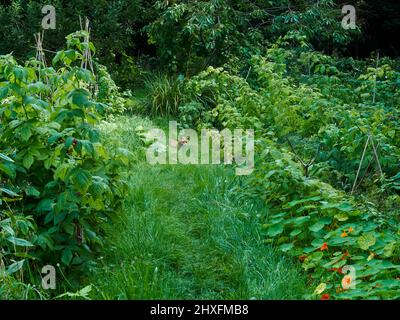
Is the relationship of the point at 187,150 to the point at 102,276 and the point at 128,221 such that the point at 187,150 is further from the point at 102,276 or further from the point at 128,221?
the point at 102,276

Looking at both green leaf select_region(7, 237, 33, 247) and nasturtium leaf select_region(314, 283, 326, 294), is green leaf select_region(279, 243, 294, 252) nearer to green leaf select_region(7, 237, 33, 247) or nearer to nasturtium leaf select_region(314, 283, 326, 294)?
nasturtium leaf select_region(314, 283, 326, 294)

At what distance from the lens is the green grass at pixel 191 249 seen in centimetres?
379

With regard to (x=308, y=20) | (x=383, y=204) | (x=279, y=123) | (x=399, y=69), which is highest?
(x=308, y=20)

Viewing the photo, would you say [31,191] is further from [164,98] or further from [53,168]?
[164,98]

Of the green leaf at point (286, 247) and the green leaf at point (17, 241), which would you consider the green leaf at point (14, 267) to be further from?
the green leaf at point (286, 247)

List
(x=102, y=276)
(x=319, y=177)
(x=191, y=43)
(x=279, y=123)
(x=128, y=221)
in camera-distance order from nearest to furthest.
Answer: (x=102, y=276) → (x=128, y=221) → (x=319, y=177) → (x=279, y=123) → (x=191, y=43)

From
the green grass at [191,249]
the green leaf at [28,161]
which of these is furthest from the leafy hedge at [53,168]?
the green grass at [191,249]

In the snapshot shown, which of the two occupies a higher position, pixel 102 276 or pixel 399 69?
pixel 399 69

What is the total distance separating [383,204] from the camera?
4.82 metres

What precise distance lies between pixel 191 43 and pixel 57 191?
18.3ft

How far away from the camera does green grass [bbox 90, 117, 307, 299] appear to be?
3.79 m
